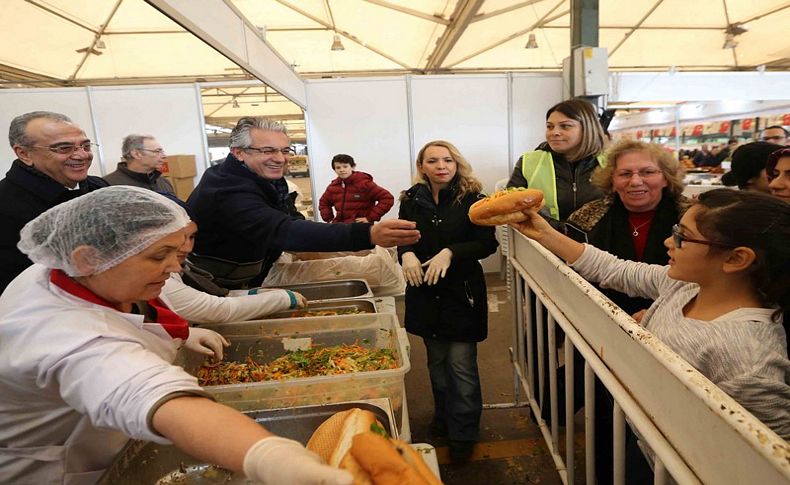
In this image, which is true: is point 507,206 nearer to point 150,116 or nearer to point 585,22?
point 585,22

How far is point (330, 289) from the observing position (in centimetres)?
246

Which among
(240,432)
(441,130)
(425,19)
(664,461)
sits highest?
(425,19)

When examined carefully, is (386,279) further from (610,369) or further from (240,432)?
(240,432)

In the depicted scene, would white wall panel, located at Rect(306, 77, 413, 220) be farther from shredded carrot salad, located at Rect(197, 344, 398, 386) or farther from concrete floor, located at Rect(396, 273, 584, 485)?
shredded carrot salad, located at Rect(197, 344, 398, 386)

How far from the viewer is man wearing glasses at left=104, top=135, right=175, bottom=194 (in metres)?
3.23

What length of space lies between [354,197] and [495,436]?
2.96 m

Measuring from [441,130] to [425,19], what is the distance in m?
1.49

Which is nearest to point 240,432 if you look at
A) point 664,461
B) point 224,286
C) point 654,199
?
point 664,461

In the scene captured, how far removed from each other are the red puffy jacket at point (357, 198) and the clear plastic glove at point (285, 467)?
4144 millimetres

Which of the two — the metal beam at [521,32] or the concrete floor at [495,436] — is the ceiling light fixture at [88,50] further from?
the metal beam at [521,32]

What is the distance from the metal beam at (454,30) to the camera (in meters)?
4.58

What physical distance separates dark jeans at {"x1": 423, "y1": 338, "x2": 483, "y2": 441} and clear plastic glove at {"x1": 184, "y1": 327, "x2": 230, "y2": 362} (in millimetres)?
1185

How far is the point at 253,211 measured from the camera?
1899mm

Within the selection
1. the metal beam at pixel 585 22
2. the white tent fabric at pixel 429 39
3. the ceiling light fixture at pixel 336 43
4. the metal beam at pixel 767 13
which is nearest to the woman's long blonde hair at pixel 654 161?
the white tent fabric at pixel 429 39
